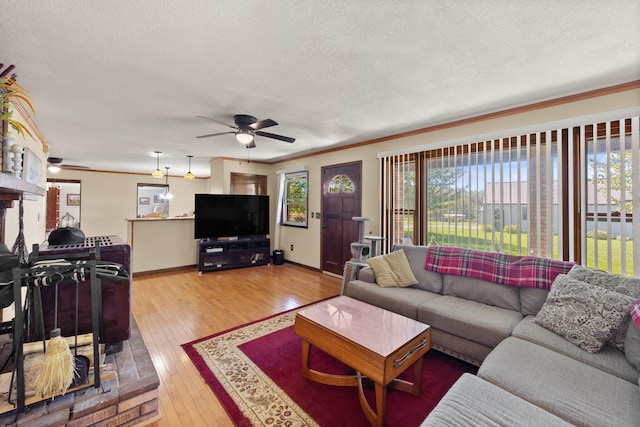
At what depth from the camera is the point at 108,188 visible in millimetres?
7777

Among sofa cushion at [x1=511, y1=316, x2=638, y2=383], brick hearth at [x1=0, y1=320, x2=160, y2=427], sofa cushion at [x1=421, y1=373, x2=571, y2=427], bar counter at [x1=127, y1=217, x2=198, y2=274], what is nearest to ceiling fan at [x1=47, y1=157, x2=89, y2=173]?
bar counter at [x1=127, y1=217, x2=198, y2=274]

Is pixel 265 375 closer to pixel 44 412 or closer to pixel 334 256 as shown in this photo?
pixel 44 412

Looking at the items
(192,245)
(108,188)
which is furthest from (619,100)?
(108,188)

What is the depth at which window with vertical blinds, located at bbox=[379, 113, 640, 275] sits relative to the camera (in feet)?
7.66

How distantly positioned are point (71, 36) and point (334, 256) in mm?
4310

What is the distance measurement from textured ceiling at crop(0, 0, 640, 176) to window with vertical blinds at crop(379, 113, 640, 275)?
0.47m

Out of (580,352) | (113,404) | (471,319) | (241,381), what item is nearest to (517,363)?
A: (580,352)

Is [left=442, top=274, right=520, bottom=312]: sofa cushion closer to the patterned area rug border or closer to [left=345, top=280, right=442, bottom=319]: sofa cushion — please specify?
[left=345, top=280, right=442, bottom=319]: sofa cushion

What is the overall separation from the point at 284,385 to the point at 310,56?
8.04 ft

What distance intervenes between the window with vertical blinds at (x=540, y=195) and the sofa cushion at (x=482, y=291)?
635mm

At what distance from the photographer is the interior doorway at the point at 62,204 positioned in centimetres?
764

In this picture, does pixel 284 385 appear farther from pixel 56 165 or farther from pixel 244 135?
pixel 56 165

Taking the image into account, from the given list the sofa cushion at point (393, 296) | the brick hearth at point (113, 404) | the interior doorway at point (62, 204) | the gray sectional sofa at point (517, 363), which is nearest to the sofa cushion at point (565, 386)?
the gray sectional sofa at point (517, 363)

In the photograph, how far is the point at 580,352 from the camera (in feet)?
5.47
